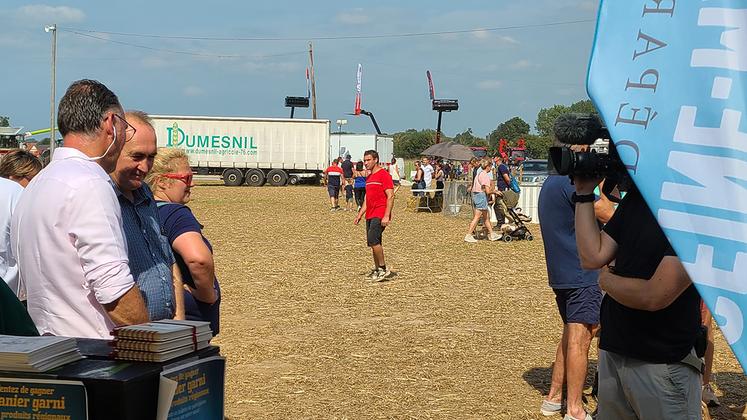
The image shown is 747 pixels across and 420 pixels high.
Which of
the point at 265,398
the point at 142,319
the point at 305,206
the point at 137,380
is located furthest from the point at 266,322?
the point at 305,206

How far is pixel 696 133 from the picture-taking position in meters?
2.18

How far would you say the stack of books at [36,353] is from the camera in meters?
2.07

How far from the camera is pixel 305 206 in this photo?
30234 millimetres

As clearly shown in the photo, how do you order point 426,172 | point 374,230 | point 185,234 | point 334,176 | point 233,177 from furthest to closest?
point 233,177, point 426,172, point 334,176, point 374,230, point 185,234

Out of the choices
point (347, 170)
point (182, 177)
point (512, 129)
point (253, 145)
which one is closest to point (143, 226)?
point (182, 177)

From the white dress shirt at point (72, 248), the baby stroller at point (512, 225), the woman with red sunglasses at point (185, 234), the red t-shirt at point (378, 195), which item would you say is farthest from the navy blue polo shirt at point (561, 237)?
the baby stroller at point (512, 225)

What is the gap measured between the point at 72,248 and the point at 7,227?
2634 mm

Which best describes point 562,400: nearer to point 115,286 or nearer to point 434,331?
point 434,331

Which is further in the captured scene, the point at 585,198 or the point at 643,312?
the point at 643,312

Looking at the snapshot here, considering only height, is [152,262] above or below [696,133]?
below

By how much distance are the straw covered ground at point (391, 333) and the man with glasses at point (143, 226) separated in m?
2.80

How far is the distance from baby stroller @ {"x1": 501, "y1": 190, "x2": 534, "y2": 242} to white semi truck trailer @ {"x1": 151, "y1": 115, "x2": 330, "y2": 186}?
2618 centimetres

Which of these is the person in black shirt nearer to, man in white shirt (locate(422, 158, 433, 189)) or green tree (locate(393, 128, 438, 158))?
man in white shirt (locate(422, 158, 433, 189))

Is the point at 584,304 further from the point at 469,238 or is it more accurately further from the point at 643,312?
the point at 469,238
